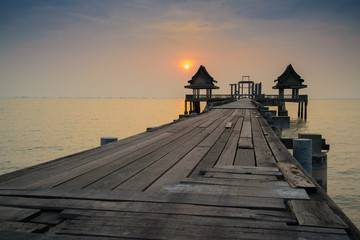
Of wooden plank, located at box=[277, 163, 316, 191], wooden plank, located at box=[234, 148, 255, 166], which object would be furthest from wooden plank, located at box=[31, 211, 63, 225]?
wooden plank, located at box=[234, 148, 255, 166]

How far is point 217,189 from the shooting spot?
261 cm

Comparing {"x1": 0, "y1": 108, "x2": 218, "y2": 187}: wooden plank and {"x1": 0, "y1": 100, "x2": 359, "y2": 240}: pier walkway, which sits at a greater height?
{"x1": 0, "y1": 100, "x2": 359, "y2": 240}: pier walkway

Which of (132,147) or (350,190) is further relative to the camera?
(350,190)

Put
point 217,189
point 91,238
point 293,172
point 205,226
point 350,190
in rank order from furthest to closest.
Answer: point 350,190 < point 293,172 < point 217,189 < point 205,226 < point 91,238

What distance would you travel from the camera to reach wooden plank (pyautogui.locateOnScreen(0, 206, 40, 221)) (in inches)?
79.2

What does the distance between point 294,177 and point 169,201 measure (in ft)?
4.85

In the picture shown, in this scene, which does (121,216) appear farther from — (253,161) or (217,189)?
(253,161)

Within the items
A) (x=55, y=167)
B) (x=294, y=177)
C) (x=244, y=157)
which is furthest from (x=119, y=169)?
(x=294, y=177)

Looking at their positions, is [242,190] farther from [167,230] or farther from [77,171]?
[77,171]

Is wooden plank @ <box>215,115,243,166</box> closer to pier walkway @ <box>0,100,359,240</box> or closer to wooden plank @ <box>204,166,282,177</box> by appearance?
pier walkway @ <box>0,100,359,240</box>

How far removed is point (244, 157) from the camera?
4152 millimetres

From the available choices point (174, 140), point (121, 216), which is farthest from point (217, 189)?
point (174, 140)

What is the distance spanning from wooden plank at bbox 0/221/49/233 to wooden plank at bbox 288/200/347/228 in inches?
72.3

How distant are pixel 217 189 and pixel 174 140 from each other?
3251 mm
